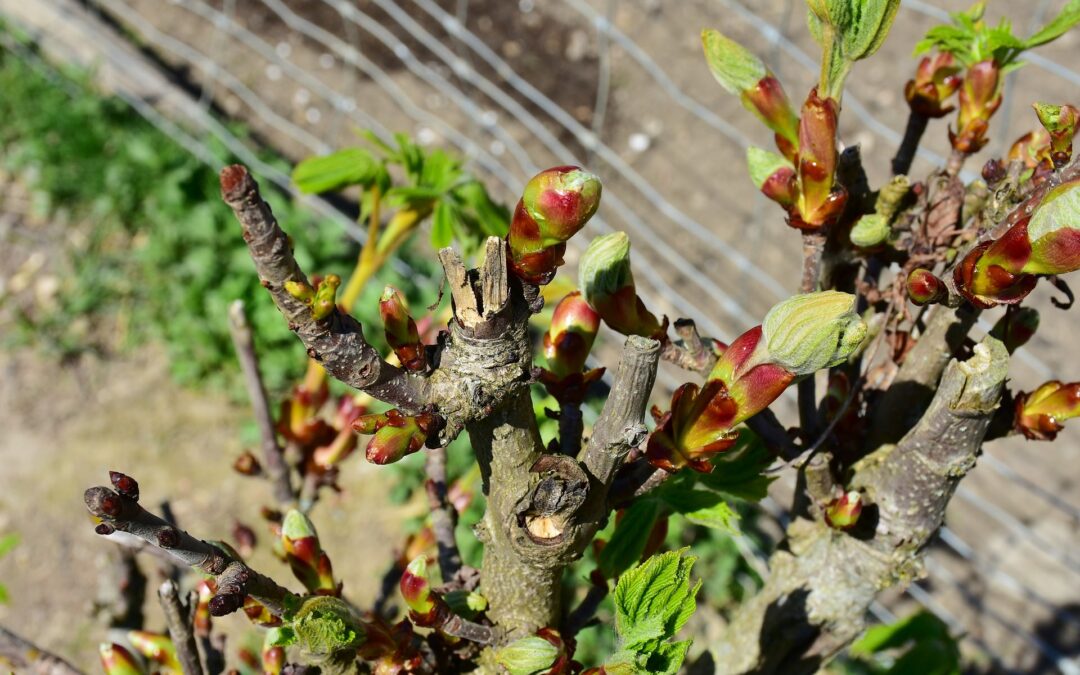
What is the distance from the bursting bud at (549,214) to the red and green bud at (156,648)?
1021mm

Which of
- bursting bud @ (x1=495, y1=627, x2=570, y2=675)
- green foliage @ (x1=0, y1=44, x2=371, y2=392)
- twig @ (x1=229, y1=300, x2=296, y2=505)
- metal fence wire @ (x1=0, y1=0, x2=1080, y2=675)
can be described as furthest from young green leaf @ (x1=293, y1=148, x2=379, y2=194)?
metal fence wire @ (x1=0, y1=0, x2=1080, y2=675)

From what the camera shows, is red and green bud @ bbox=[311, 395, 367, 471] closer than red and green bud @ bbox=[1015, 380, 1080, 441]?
No

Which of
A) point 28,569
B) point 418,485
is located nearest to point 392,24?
point 418,485

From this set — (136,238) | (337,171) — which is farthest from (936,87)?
(136,238)

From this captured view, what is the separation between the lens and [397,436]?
996 millimetres

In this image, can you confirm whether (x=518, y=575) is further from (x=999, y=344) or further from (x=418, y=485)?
(x=418, y=485)

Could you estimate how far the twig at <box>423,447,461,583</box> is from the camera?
1.53 metres

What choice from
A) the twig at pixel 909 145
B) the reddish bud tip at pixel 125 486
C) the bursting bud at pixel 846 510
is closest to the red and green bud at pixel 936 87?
the twig at pixel 909 145

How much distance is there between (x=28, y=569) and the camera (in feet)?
13.9

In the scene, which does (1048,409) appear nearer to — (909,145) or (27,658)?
(909,145)

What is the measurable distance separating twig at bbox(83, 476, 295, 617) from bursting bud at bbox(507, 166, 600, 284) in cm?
43

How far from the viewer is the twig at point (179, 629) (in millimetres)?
1283

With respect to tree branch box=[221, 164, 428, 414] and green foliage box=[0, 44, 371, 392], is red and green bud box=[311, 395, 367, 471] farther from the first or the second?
green foliage box=[0, 44, 371, 392]

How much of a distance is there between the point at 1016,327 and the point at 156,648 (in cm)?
138
